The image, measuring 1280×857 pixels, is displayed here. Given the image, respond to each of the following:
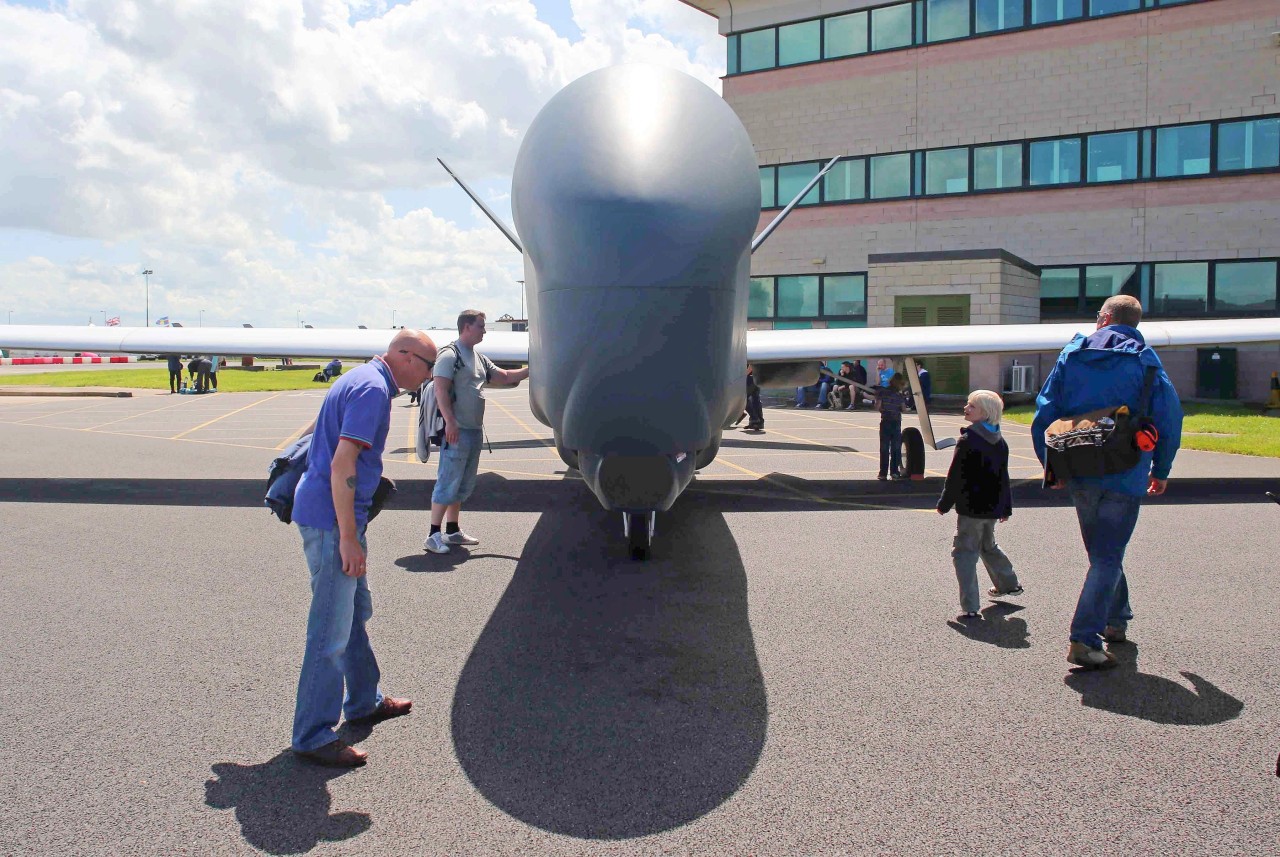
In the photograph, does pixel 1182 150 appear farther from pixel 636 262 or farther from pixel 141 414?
pixel 141 414

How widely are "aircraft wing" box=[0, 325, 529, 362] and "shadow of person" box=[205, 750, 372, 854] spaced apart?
721 cm

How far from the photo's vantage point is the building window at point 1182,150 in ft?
75.0

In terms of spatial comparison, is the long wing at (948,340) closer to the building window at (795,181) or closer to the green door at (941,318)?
the green door at (941,318)

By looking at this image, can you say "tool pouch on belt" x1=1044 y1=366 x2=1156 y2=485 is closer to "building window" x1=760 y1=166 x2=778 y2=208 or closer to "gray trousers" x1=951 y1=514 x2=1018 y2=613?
"gray trousers" x1=951 y1=514 x2=1018 y2=613

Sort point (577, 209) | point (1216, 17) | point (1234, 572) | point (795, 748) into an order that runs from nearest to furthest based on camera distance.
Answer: point (795, 748), point (577, 209), point (1234, 572), point (1216, 17)

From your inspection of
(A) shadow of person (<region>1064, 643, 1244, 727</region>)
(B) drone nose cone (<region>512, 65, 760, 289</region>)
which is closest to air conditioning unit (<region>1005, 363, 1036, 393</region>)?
(A) shadow of person (<region>1064, 643, 1244, 727</region>)

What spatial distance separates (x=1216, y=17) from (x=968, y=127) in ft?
20.2

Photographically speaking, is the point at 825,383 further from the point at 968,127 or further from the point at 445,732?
the point at 445,732

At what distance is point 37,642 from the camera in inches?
188

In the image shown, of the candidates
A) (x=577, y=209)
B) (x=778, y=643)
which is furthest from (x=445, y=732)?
(x=577, y=209)

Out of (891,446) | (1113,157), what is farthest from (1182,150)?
(891,446)

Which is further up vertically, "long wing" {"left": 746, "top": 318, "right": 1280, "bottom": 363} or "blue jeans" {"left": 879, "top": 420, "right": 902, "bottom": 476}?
"long wing" {"left": 746, "top": 318, "right": 1280, "bottom": 363}

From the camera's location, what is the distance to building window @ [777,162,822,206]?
27.5m

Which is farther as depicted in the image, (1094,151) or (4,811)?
(1094,151)
